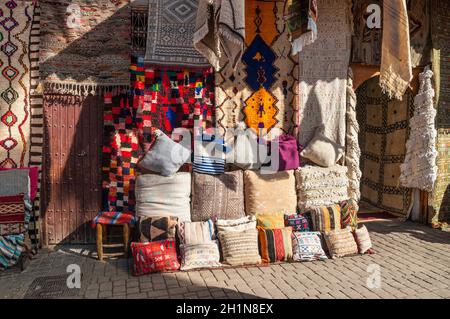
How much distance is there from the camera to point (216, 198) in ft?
16.5

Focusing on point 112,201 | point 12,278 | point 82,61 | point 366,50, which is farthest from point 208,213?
point 366,50

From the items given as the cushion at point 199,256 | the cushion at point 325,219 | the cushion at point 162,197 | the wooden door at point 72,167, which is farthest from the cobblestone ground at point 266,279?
the cushion at point 162,197

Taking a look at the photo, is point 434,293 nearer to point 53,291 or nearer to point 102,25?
point 53,291

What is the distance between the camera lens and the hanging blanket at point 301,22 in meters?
4.04

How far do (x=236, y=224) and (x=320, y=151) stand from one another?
1.79 meters

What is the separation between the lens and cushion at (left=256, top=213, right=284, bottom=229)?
15.8 ft

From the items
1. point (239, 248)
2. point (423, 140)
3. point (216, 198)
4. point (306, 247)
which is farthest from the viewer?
point (423, 140)

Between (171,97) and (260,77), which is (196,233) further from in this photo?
(260,77)

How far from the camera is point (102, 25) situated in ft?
16.5

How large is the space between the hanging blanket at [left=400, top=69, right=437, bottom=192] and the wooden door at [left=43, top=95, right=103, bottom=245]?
17.4 ft

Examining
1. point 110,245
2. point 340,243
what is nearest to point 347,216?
point 340,243

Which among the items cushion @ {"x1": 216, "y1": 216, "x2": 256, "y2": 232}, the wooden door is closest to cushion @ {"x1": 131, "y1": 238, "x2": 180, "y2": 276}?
cushion @ {"x1": 216, "y1": 216, "x2": 256, "y2": 232}

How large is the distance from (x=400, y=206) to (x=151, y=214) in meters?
4.83

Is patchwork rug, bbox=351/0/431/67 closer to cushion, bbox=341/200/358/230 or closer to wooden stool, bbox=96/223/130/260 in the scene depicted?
cushion, bbox=341/200/358/230
